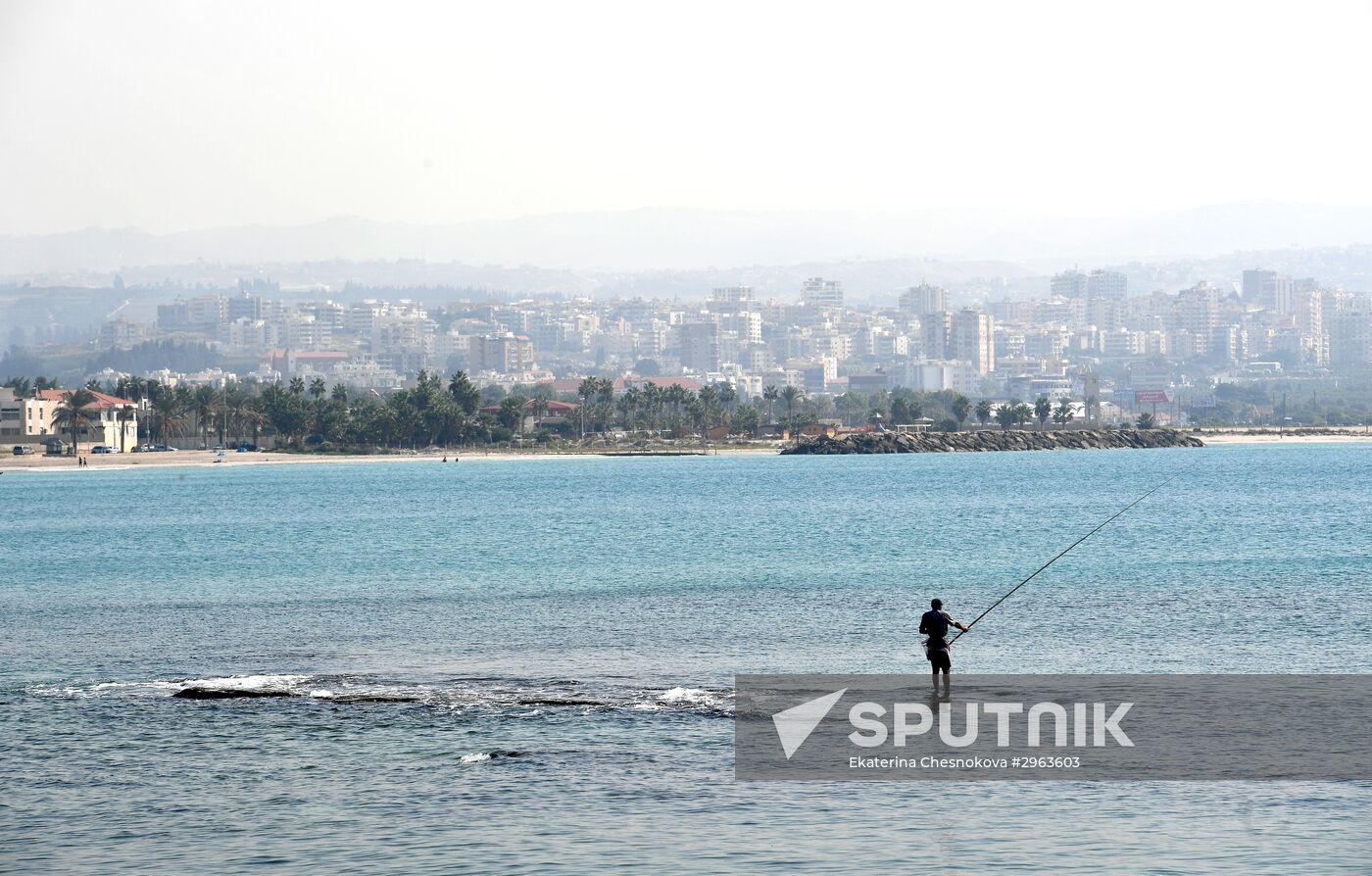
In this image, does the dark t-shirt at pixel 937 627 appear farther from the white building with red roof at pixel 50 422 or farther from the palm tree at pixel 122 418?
the palm tree at pixel 122 418

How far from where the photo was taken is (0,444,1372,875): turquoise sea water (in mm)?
15070

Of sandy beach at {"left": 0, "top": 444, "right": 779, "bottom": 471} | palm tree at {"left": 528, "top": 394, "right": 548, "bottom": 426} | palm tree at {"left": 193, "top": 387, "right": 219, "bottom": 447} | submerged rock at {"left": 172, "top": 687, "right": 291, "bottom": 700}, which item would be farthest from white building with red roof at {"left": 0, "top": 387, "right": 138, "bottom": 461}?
submerged rock at {"left": 172, "top": 687, "right": 291, "bottom": 700}

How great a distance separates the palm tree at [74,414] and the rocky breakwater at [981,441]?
72541mm

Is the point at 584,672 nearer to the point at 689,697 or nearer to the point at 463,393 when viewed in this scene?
the point at 689,697

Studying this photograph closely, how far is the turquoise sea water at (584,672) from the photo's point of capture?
49.4 ft

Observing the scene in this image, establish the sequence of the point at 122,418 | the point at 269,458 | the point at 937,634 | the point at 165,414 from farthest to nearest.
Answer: the point at 165,414
the point at 122,418
the point at 269,458
the point at 937,634

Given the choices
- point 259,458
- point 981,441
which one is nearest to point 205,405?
point 259,458

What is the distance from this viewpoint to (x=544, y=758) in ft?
60.7

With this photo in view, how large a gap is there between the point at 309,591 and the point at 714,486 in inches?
2507

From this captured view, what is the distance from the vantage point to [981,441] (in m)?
184

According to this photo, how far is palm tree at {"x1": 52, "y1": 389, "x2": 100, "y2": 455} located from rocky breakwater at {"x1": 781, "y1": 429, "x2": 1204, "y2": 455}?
238 ft

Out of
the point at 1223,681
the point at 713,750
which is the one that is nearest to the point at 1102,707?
the point at 1223,681

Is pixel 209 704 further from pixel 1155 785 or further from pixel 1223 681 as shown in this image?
pixel 1223 681

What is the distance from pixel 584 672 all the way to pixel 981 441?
163 m
